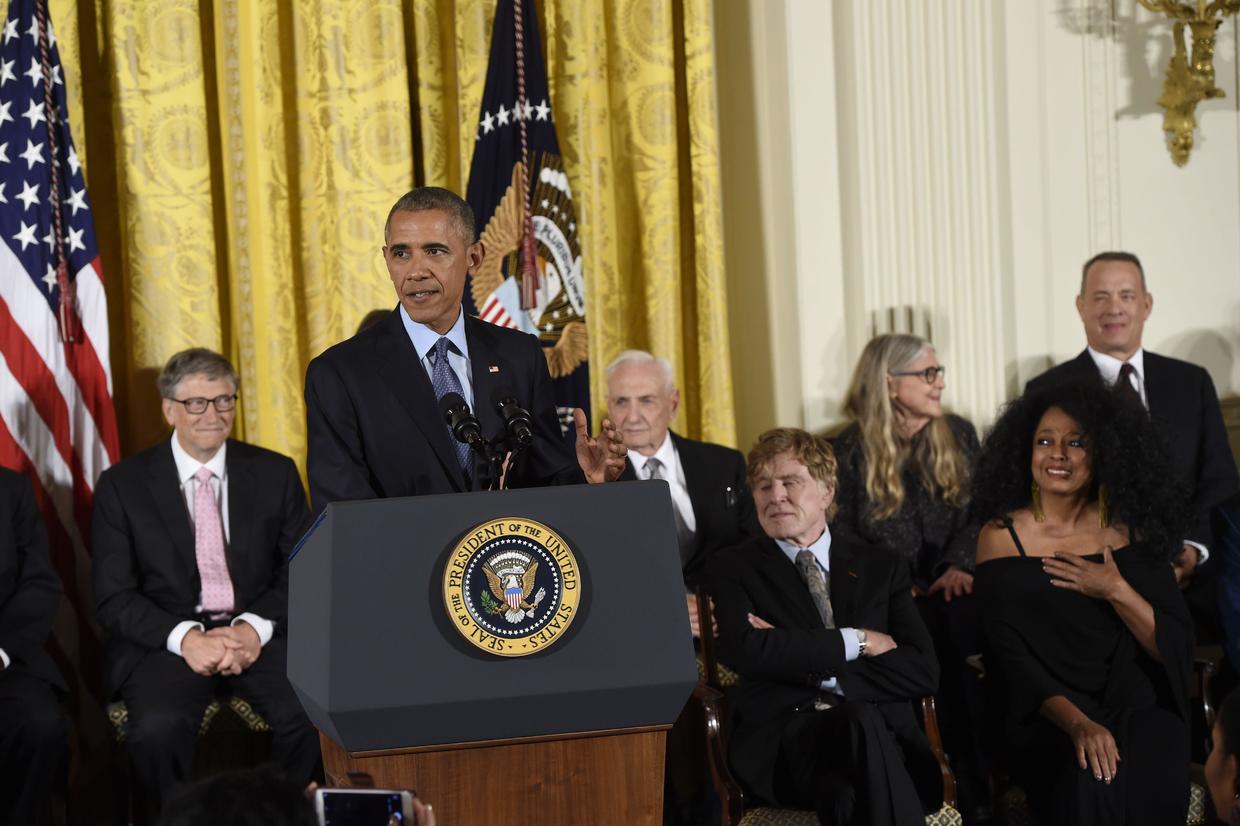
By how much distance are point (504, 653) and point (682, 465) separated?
2933 millimetres

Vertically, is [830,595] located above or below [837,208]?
below

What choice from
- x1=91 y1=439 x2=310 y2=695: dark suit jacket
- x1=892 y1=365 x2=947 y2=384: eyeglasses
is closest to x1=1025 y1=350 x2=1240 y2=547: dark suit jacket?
x1=892 y1=365 x2=947 y2=384: eyeglasses

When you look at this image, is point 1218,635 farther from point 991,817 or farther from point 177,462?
point 177,462

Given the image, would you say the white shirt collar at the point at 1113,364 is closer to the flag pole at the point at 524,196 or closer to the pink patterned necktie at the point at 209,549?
the flag pole at the point at 524,196

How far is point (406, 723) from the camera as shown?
2312 millimetres

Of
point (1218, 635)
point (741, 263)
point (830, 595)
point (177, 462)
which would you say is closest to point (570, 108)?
point (741, 263)

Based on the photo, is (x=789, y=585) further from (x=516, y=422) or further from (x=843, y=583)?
(x=516, y=422)

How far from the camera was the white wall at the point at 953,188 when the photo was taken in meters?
6.07

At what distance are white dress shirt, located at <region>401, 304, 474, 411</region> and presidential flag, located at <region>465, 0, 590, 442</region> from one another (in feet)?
→ 8.55

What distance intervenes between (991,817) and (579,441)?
2464 millimetres

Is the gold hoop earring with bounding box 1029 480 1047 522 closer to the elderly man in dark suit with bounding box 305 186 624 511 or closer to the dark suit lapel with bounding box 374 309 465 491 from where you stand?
the elderly man in dark suit with bounding box 305 186 624 511

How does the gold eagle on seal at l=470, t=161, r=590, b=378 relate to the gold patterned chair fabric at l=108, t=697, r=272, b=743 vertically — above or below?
above

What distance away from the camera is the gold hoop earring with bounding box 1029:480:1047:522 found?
4.44 m

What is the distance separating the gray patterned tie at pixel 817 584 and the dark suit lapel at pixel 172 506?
2016 mm
